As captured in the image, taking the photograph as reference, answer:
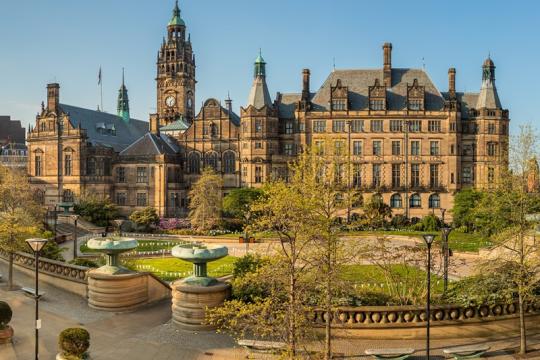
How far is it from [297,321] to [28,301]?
15083mm

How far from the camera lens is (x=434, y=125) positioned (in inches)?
2473

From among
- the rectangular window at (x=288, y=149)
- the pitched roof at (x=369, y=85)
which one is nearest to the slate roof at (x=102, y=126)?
the rectangular window at (x=288, y=149)

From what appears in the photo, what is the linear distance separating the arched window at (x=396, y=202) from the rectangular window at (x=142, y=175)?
3096 centimetres

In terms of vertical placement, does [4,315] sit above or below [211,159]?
below

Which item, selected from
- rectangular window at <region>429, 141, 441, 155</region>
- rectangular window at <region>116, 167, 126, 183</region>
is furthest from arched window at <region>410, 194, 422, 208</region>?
rectangular window at <region>116, 167, 126, 183</region>

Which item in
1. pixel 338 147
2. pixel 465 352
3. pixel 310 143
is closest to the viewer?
pixel 465 352

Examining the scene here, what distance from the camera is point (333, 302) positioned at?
17812mm

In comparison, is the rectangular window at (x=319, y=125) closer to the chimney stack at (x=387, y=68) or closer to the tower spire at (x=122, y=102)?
the chimney stack at (x=387, y=68)

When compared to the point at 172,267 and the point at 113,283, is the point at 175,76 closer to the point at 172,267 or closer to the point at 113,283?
the point at 172,267

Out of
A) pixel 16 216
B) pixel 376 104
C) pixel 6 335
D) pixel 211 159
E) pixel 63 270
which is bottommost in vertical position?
pixel 6 335

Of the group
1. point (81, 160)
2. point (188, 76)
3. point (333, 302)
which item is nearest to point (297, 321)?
point (333, 302)

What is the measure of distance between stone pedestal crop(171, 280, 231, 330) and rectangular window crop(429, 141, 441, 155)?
48.2m

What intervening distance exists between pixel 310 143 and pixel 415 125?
1293 centimetres

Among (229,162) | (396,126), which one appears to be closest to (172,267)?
(229,162)
